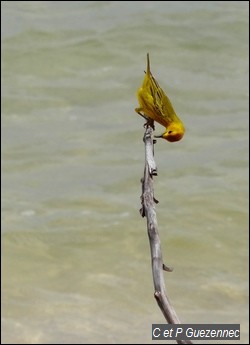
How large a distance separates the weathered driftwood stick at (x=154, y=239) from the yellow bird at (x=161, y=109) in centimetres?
3

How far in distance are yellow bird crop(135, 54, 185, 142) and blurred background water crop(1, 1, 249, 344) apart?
440 cm

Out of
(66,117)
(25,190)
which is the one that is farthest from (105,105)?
(25,190)

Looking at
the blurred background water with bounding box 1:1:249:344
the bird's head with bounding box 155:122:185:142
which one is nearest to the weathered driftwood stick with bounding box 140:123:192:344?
the bird's head with bounding box 155:122:185:142

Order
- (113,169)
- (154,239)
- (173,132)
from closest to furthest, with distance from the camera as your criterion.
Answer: (154,239)
(173,132)
(113,169)

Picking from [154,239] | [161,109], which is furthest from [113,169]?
[154,239]

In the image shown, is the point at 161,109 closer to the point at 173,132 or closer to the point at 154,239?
the point at 173,132

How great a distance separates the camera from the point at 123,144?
26.9 ft

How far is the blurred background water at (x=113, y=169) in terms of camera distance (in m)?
5.93

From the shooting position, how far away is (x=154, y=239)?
37.2 inches

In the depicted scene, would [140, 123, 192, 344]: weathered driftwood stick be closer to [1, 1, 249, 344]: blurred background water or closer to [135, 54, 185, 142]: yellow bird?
[135, 54, 185, 142]: yellow bird

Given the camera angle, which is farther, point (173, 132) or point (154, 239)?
point (173, 132)

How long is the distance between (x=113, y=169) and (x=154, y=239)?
6.87 meters

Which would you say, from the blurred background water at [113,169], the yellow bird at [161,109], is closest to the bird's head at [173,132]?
the yellow bird at [161,109]

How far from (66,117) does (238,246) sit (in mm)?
2499
